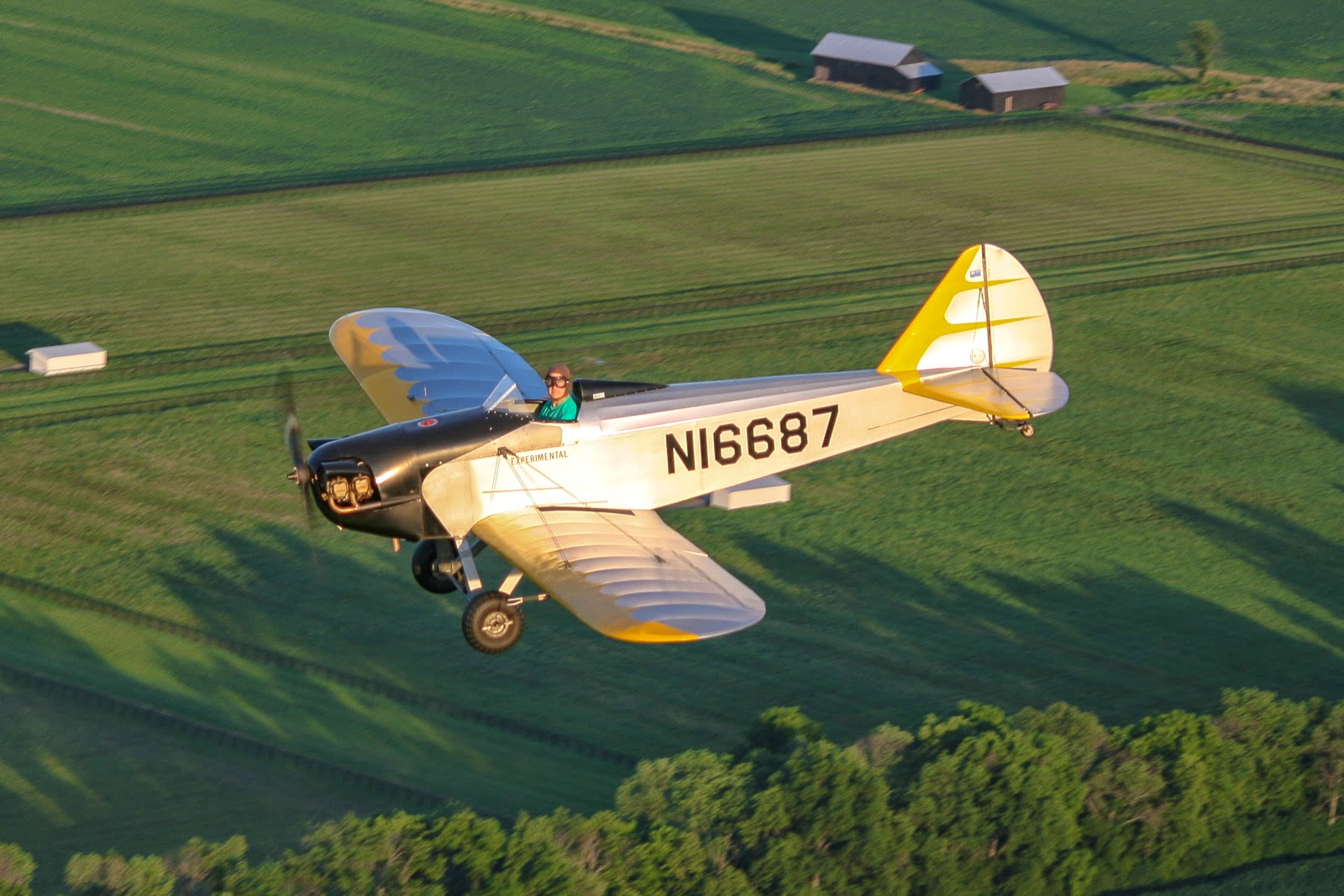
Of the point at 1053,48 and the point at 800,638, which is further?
the point at 1053,48

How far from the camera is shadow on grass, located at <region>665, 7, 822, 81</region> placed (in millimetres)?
82500

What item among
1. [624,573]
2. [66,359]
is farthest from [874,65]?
[624,573]

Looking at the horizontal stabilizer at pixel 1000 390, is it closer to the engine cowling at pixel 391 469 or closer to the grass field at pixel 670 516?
the grass field at pixel 670 516

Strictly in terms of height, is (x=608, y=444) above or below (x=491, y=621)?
above

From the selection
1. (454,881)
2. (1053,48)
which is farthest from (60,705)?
(1053,48)

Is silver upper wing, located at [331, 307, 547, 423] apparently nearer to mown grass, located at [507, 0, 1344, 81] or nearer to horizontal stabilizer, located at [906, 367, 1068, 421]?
horizontal stabilizer, located at [906, 367, 1068, 421]

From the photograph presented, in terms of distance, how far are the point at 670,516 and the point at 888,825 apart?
12.2 m

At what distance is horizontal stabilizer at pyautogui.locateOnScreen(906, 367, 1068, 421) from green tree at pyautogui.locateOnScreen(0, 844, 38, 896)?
15.2m

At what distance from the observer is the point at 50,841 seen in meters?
27.1

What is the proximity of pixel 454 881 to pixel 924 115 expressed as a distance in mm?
54467

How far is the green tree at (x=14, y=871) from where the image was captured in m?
24.1

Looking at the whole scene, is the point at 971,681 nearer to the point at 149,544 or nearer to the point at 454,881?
the point at 454,881

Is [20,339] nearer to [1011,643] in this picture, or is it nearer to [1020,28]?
[1011,643]

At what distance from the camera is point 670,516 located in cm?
3747
